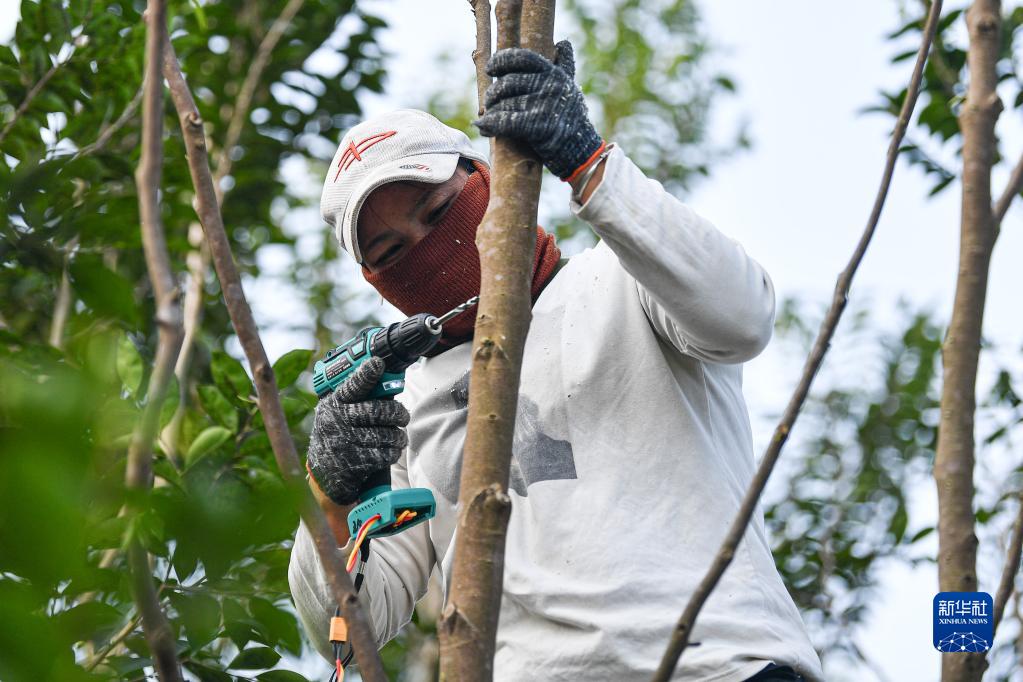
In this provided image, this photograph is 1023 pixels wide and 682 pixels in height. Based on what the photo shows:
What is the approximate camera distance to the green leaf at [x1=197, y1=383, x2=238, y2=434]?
2.52m

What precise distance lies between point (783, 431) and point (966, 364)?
0.61 meters

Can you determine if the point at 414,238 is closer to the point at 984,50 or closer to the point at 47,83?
the point at 984,50

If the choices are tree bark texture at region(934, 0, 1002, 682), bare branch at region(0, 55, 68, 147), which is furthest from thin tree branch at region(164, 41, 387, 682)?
bare branch at region(0, 55, 68, 147)

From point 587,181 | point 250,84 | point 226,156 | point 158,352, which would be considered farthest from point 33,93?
point 158,352

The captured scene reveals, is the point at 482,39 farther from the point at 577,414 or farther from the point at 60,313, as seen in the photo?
the point at 60,313

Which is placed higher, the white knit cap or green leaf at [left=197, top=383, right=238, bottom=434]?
the white knit cap

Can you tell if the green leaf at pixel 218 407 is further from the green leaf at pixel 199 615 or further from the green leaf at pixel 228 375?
the green leaf at pixel 199 615

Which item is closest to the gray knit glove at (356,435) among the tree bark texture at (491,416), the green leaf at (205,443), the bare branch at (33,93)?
the green leaf at (205,443)

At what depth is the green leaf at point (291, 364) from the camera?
2457mm

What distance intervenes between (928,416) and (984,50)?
3686mm

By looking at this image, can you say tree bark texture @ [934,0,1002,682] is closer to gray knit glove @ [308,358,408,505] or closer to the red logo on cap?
gray knit glove @ [308,358,408,505]

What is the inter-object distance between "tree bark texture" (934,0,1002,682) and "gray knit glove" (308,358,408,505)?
88 centimetres

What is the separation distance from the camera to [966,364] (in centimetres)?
146

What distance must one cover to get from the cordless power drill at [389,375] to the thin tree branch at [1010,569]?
2.91 feet
